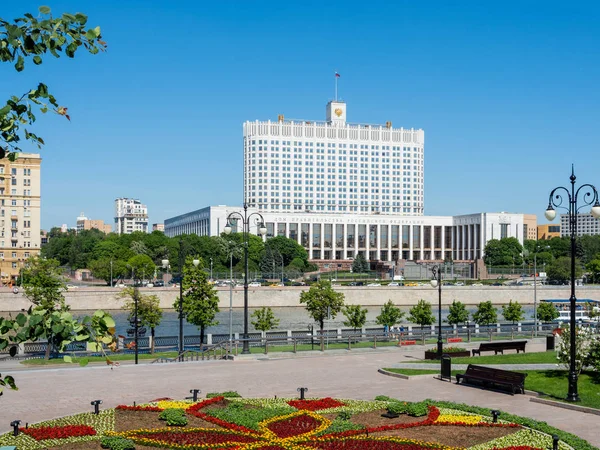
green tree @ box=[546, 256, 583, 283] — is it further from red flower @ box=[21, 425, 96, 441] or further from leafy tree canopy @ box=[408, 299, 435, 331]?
red flower @ box=[21, 425, 96, 441]

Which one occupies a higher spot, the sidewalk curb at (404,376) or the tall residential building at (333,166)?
the tall residential building at (333,166)

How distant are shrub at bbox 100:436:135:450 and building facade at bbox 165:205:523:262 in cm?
14764

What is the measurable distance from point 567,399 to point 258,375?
11377 mm

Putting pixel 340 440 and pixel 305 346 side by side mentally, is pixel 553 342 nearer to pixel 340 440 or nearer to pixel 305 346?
pixel 305 346

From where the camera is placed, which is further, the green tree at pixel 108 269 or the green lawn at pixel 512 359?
the green tree at pixel 108 269

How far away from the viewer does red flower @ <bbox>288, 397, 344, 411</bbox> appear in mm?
20531

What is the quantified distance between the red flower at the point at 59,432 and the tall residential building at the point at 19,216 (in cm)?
9574

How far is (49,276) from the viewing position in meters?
42.8

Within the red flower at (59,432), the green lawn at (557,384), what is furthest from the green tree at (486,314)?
the red flower at (59,432)

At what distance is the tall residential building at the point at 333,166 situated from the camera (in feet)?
607

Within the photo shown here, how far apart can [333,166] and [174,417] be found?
571ft

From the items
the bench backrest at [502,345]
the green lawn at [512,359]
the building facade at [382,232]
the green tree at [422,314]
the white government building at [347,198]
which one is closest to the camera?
the green lawn at [512,359]

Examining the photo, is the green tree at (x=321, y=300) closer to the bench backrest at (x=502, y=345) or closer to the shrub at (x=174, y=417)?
the bench backrest at (x=502, y=345)

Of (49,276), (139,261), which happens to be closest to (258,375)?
(49,276)
